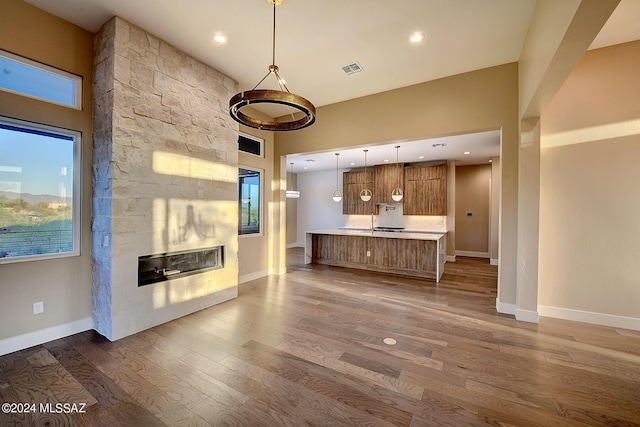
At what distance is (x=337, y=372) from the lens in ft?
7.58

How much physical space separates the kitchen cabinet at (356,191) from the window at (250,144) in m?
4.26

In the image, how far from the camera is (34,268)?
8.96ft

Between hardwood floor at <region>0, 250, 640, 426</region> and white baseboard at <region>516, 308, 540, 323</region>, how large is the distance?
14 cm

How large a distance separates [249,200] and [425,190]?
211 inches

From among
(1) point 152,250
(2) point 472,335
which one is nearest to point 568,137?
(2) point 472,335

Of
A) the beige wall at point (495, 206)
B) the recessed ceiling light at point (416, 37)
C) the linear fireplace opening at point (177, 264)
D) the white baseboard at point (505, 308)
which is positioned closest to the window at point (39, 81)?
the linear fireplace opening at point (177, 264)

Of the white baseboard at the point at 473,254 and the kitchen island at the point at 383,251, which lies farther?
the white baseboard at the point at 473,254

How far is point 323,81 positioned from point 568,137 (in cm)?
360

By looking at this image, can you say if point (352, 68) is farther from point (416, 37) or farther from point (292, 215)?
point (292, 215)

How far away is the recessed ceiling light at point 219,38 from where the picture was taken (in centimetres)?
323

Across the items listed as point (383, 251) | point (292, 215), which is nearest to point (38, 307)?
point (383, 251)

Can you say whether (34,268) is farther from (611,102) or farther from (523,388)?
(611,102)

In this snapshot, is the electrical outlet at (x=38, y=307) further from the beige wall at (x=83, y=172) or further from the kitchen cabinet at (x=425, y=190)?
the kitchen cabinet at (x=425, y=190)

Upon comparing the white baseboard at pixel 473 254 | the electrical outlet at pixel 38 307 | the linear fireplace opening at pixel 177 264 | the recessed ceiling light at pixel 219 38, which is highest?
the recessed ceiling light at pixel 219 38
